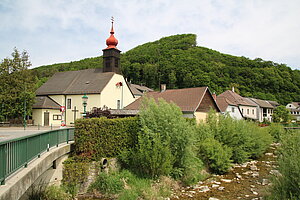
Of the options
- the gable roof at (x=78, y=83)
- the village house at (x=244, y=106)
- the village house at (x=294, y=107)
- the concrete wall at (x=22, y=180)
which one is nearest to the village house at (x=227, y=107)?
the village house at (x=244, y=106)

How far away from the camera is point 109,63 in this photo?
38.7 metres

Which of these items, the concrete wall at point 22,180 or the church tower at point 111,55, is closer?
the concrete wall at point 22,180

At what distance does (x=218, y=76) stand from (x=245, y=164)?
6903 cm

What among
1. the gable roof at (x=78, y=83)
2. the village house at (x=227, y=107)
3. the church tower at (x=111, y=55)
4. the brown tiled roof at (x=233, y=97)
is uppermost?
the church tower at (x=111, y=55)

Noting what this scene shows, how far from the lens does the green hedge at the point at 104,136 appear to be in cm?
1328

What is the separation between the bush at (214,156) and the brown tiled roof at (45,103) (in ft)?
84.9

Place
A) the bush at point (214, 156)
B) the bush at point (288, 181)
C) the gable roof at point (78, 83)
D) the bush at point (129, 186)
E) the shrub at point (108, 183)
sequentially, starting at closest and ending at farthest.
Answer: the bush at point (288, 181) → the bush at point (129, 186) → the shrub at point (108, 183) → the bush at point (214, 156) → the gable roof at point (78, 83)

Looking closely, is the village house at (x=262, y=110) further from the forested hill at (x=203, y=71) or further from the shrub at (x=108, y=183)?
the shrub at (x=108, y=183)

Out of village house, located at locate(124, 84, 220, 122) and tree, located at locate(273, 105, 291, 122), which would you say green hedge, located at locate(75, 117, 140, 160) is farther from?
tree, located at locate(273, 105, 291, 122)

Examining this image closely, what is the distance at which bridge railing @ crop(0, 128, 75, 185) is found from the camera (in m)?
5.48

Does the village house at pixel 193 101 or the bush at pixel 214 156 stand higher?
the village house at pixel 193 101

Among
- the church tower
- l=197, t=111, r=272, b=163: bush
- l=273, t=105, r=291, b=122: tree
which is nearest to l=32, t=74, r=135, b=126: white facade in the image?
the church tower

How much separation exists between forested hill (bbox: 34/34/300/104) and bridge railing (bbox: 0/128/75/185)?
65.7m

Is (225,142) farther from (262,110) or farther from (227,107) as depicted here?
(262,110)
